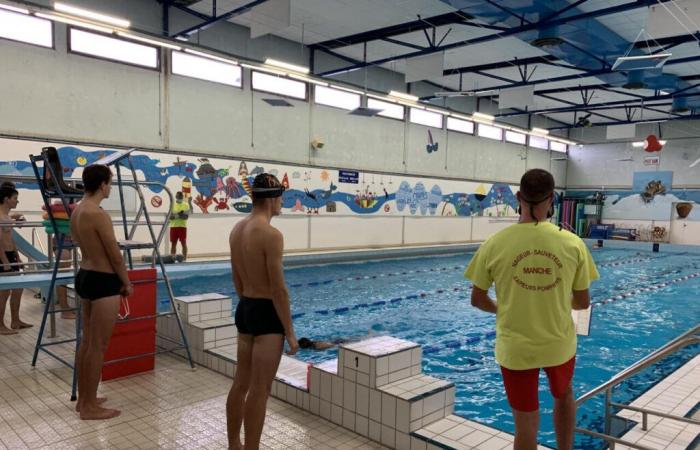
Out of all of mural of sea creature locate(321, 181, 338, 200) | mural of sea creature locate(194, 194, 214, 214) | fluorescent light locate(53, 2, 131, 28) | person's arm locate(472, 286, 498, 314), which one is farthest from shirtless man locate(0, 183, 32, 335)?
mural of sea creature locate(321, 181, 338, 200)

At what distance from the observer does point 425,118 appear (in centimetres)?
1566

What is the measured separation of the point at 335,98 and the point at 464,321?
828 centimetres

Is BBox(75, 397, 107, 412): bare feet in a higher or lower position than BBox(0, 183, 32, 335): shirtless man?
lower

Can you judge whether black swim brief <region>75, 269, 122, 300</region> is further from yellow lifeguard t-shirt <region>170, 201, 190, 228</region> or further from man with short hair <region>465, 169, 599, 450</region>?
yellow lifeguard t-shirt <region>170, 201, 190, 228</region>

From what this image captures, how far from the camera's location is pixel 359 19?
32.3 ft

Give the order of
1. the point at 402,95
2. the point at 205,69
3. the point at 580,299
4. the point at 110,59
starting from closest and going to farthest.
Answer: the point at 580,299
the point at 110,59
the point at 402,95
the point at 205,69

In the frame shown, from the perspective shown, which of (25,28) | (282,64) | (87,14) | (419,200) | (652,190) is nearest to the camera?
(87,14)

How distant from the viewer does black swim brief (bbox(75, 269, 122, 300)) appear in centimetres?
287

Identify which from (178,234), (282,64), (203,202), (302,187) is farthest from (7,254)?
(302,187)

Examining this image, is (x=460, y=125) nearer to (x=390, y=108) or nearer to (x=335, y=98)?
(x=390, y=108)

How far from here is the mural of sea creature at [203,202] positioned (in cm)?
1047

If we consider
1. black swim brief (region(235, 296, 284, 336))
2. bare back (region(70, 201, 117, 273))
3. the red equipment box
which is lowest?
the red equipment box

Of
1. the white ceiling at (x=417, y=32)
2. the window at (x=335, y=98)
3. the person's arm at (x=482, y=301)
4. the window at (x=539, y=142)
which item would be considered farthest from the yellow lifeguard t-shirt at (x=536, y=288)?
the window at (x=539, y=142)

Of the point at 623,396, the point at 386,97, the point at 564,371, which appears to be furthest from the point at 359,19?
the point at 564,371
